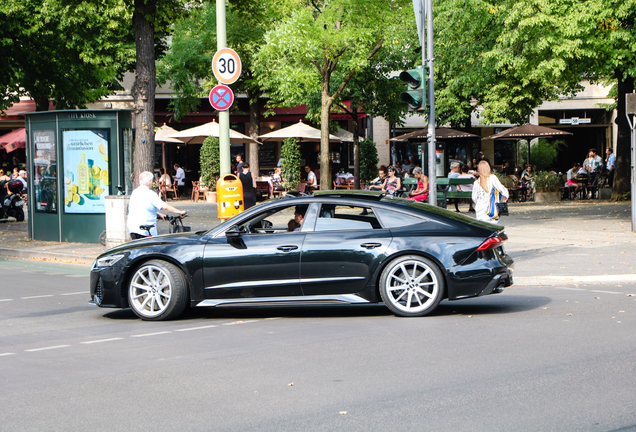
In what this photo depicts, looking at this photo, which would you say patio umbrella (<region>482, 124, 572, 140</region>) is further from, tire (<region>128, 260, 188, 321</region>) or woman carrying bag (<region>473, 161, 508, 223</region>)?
tire (<region>128, 260, 188, 321</region>)

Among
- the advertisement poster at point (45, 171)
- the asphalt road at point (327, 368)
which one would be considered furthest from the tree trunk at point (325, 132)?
the asphalt road at point (327, 368)

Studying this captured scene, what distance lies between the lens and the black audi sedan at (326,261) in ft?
27.0

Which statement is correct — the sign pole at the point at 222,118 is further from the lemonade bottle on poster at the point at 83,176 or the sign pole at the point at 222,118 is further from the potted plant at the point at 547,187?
the potted plant at the point at 547,187

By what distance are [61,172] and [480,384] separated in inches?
531

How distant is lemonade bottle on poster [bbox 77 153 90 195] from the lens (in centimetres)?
1683

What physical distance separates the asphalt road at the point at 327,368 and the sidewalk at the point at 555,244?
6.10ft

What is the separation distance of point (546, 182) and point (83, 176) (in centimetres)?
1631

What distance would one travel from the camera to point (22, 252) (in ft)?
53.0

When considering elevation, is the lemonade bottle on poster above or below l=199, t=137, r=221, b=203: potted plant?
below

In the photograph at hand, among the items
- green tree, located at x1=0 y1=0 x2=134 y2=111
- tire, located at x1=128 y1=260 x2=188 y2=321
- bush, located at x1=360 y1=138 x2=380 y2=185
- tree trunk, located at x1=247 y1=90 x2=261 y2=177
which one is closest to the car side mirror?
tire, located at x1=128 y1=260 x2=188 y2=321

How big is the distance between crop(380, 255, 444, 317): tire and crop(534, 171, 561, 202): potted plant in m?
19.7

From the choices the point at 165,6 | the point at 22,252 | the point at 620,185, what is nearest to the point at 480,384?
the point at 22,252

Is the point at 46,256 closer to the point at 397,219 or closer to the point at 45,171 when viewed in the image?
the point at 45,171

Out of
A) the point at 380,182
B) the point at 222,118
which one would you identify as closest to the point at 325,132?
the point at 380,182
